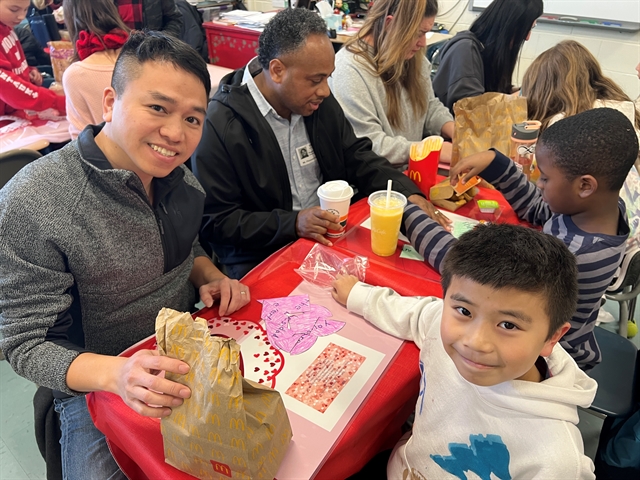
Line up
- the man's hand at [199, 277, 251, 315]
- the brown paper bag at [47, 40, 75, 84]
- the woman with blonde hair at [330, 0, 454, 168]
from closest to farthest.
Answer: the man's hand at [199, 277, 251, 315] → the woman with blonde hair at [330, 0, 454, 168] → the brown paper bag at [47, 40, 75, 84]

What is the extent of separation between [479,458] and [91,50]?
2.34 meters

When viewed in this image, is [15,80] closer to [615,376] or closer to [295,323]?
[295,323]

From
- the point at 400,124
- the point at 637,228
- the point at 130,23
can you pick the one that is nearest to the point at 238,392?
the point at 637,228

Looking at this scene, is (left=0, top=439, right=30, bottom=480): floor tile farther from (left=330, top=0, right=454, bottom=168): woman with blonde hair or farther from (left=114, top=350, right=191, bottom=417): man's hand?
(left=330, top=0, right=454, bottom=168): woman with blonde hair

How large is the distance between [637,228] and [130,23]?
305 centimetres

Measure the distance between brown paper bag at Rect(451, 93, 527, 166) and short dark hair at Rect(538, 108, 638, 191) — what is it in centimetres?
51

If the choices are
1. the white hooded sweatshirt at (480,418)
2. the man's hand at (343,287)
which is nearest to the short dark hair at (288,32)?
the man's hand at (343,287)

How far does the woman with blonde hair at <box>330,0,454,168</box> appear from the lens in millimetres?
1960

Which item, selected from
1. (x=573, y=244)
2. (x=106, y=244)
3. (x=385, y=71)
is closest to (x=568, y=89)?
(x=385, y=71)

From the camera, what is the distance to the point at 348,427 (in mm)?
840

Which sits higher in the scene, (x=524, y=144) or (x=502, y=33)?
(x=502, y=33)

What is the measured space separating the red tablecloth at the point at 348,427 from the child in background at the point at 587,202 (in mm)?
334

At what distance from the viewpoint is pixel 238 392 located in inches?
26.7

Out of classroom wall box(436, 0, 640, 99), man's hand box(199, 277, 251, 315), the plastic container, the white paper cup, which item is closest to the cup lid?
the white paper cup
